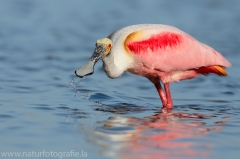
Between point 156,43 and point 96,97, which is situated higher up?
point 156,43

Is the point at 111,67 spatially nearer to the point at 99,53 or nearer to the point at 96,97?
the point at 99,53

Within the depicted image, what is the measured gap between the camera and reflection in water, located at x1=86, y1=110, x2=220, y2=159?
7.50 m

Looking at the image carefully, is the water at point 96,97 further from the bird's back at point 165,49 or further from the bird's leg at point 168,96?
the bird's back at point 165,49

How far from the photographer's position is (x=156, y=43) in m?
10.5

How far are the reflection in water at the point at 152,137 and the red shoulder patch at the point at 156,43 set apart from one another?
110 cm

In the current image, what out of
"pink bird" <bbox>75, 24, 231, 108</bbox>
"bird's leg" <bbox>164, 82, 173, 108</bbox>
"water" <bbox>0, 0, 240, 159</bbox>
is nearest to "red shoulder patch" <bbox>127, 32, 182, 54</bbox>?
"pink bird" <bbox>75, 24, 231, 108</bbox>

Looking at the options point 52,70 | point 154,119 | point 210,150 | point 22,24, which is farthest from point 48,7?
point 210,150

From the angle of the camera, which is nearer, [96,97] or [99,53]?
[99,53]

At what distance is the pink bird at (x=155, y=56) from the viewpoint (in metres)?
10.0

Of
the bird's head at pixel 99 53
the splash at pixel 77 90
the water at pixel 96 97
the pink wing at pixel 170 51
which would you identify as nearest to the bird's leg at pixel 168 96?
the water at pixel 96 97

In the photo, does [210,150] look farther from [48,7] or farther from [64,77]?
[48,7]

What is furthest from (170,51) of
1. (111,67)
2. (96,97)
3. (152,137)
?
(152,137)

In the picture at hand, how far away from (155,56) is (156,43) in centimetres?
21

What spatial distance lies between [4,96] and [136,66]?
2.21 metres
